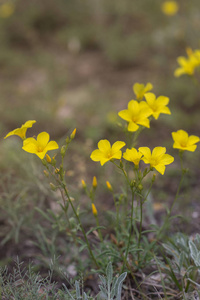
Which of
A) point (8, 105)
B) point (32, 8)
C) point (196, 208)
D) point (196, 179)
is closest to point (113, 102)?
point (8, 105)

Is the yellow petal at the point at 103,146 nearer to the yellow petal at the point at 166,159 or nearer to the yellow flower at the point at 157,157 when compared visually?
the yellow flower at the point at 157,157

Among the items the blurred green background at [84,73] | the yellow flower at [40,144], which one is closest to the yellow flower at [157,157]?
the yellow flower at [40,144]

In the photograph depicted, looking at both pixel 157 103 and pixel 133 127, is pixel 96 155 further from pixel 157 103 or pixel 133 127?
pixel 157 103

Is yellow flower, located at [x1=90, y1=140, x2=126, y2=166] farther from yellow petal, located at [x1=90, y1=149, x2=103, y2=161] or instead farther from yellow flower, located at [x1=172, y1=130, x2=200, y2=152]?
yellow flower, located at [x1=172, y1=130, x2=200, y2=152]

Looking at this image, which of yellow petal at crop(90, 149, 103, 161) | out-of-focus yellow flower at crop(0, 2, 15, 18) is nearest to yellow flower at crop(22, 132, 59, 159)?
yellow petal at crop(90, 149, 103, 161)

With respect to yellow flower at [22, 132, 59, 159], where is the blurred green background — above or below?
below

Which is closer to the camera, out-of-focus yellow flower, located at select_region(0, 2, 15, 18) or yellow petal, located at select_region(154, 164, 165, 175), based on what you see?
yellow petal, located at select_region(154, 164, 165, 175)

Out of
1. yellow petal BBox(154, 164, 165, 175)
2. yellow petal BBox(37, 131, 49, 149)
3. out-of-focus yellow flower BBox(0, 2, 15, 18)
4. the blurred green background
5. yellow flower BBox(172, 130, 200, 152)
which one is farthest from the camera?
out-of-focus yellow flower BBox(0, 2, 15, 18)
